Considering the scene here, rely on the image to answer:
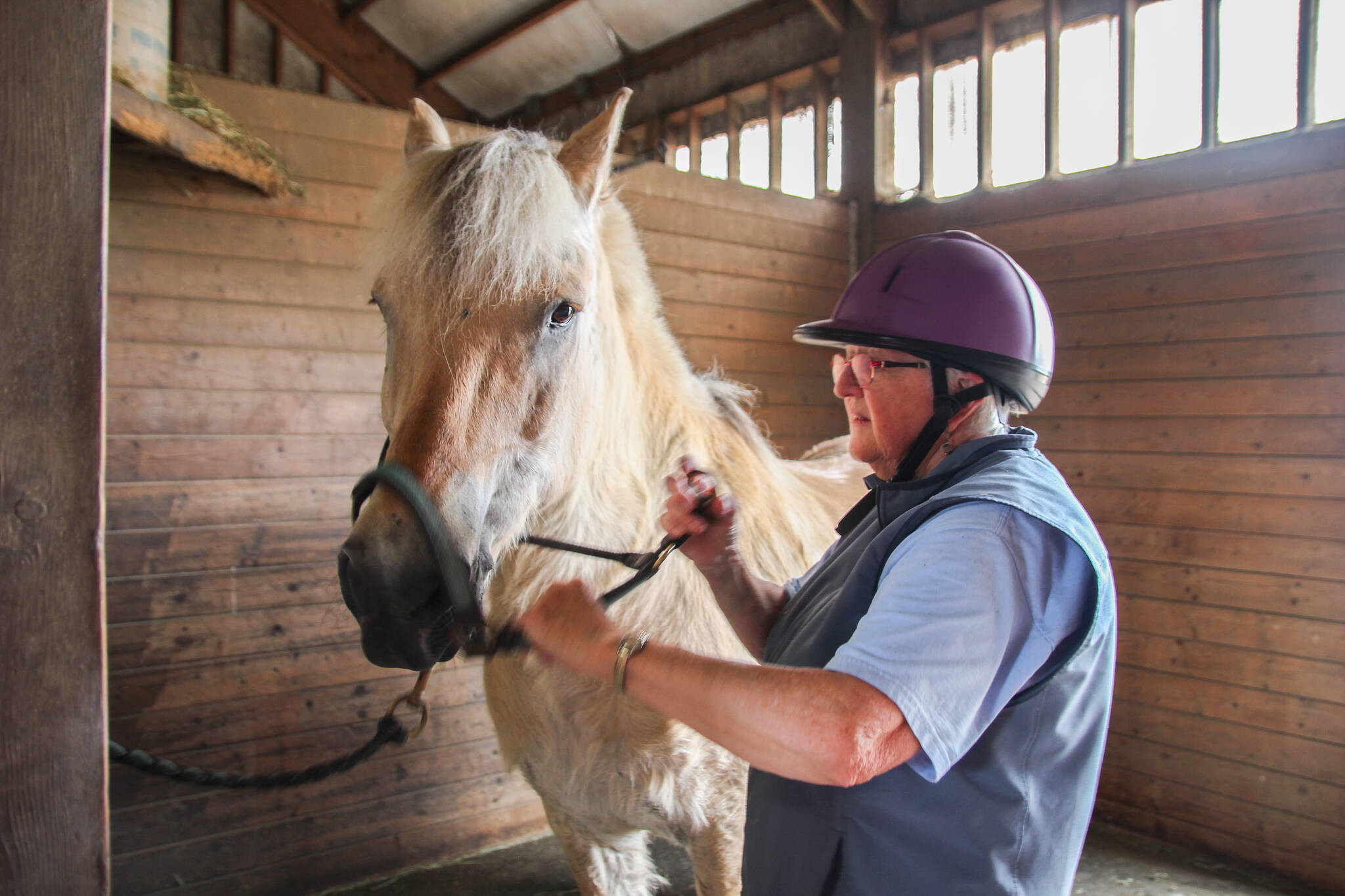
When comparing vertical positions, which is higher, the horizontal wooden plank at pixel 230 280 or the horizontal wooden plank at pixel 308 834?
the horizontal wooden plank at pixel 230 280

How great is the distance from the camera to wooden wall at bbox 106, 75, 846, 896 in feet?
7.89

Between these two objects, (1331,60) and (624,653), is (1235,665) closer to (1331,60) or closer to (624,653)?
(1331,60)

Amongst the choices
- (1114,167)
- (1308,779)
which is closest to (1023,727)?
(1308,779)

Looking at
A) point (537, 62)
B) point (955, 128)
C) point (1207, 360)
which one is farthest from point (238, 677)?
point (537, 62)

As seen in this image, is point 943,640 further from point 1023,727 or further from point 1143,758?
point 1143,758

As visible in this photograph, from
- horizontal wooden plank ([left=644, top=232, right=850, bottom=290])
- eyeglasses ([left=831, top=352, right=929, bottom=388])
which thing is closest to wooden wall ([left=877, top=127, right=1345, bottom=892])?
horizontal wooden plank ([left=644, top=232, right=850, bottom=290])

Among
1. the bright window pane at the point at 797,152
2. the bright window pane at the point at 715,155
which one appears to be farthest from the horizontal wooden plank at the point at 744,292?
the bright window pane at the point at 715,155

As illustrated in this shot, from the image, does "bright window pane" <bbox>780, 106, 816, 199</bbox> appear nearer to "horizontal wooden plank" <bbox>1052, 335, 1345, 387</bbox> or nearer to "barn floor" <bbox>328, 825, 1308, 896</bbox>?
"horizontal wooden plank" <bbox>1052, 335, 1345, 387</bbox>

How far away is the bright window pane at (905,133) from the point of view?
4211 millimetres

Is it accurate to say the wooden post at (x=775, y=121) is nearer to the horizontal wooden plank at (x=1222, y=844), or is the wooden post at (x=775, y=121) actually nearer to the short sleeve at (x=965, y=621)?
the horizontal wooden plank at (x=1222, y=844)

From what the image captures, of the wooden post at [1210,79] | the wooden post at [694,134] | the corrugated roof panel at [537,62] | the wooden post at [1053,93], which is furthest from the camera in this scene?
the corrugated roof panel at [537,62]

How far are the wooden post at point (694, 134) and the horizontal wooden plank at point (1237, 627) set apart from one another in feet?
13.0

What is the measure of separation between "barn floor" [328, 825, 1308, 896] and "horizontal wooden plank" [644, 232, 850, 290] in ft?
8.30

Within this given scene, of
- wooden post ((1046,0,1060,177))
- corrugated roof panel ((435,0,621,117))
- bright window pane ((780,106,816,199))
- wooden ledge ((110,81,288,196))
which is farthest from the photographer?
corrugated roof panel ((435,0,621,117))
